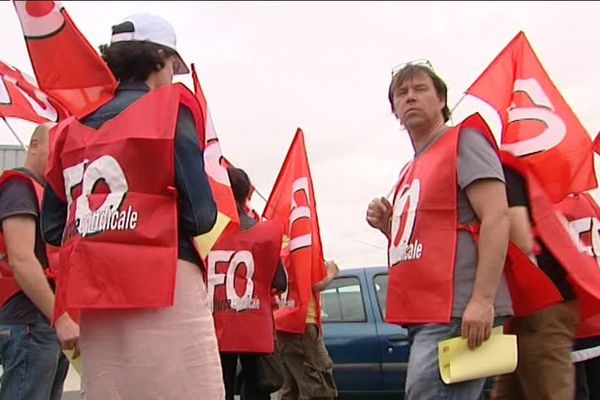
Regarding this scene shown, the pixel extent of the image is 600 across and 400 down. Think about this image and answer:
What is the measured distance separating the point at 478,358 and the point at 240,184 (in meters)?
2.80

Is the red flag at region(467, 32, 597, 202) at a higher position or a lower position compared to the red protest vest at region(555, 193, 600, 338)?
higher

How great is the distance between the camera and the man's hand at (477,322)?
8.32 ft

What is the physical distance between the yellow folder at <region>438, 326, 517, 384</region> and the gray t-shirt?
118 millimetres

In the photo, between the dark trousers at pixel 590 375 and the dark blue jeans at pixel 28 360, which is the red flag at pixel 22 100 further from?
the dark trousers at pixel 590 375

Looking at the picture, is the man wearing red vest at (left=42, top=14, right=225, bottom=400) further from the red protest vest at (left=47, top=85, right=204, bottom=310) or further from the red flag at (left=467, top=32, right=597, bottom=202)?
the red flag at (left=467, top=32, right=597, bottom=202)

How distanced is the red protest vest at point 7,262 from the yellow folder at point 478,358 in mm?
1687

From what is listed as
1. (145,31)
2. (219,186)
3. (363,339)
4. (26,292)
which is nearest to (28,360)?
(26,292)

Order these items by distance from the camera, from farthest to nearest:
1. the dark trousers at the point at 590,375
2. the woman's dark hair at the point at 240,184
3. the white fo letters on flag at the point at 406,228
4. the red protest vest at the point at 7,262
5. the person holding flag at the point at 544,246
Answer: the woman's dark hair at the point at 240,184
the dark trousers at the point at 590,375
the red protest vest at the point at 7,262
the person holding flag at the point at 544,246
the white fo letters on flag at the point at 406,228

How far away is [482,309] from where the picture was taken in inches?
100

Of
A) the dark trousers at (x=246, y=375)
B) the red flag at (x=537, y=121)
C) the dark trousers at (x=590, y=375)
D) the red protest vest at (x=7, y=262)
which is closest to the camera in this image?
the red protest vest at (x=7, y=262)

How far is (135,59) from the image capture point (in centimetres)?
245

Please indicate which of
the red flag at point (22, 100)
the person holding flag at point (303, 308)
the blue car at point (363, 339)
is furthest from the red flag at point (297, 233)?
the red flag at point (22, 100)

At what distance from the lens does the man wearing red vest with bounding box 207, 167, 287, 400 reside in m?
4.71

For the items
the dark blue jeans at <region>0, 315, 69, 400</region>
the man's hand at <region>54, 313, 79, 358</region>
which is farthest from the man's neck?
the dark blue jeans at <region>0, 315, 69, 400</region>
